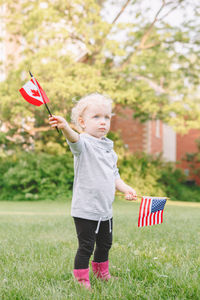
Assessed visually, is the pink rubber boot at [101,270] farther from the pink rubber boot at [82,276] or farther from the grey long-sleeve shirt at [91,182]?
the grey long-sleeve shirt at [91,182]

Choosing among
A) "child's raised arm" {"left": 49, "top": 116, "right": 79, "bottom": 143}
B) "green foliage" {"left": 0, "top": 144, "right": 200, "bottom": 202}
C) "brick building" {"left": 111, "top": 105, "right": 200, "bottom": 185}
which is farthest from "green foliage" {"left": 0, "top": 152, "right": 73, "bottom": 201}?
"child's raised arm" {"left": 49, "top": 116, "right": 79, "bottom": 143}

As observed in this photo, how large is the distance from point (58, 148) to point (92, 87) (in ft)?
13.2

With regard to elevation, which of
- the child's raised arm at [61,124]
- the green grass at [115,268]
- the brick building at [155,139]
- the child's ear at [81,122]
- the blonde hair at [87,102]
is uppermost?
the brick building at [155,139]

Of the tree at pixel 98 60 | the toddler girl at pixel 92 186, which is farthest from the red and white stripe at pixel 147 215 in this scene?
the tree at pixel 98 60

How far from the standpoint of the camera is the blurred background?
1466 centimetres

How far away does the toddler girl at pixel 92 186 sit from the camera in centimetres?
269

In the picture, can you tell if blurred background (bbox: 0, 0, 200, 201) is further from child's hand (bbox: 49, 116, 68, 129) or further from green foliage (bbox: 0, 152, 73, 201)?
child's hand (bbox: 49, 116, 68, 129)

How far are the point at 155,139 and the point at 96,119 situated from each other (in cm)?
2173

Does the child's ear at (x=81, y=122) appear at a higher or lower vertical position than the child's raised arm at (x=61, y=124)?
higher

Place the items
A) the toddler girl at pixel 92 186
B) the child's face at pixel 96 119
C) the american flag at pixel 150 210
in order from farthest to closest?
the american flag at pixel 150 210, the child's face at pixel 96 119, the toddler girl at pixel 92 186

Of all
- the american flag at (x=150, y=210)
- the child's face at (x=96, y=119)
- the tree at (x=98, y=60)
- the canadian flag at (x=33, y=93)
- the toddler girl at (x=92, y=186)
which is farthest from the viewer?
the tree at (x=98, y=60)

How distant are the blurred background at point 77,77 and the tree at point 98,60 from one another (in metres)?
0.04

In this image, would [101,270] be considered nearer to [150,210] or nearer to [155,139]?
[150,210]

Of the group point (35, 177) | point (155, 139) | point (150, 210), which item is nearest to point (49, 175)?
point (35, 177)
